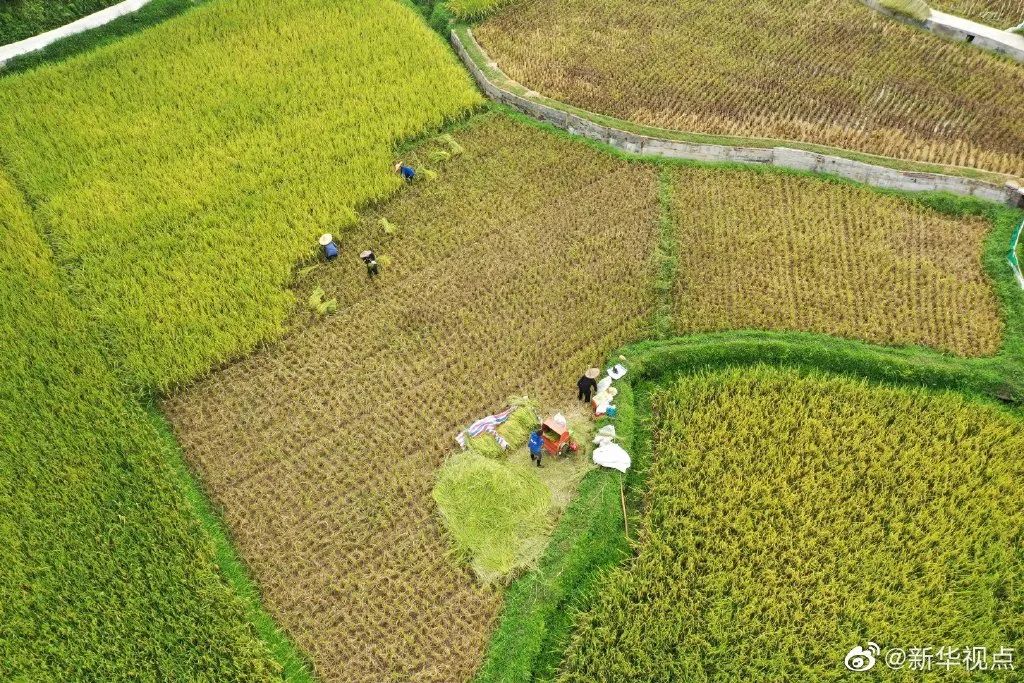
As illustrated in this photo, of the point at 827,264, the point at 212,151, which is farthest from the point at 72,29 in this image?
the point at 827,264

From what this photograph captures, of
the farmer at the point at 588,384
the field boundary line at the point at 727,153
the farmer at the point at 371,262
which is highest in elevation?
the field boundary line at the point at 727,153

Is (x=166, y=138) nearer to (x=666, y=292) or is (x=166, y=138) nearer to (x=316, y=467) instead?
(x=316, y=467)

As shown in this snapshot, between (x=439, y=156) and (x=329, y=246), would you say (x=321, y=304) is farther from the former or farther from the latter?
(x=439, y=156)

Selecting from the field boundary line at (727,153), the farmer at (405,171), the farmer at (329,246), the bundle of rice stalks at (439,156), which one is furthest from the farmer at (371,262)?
the field boundary line at (727,153)

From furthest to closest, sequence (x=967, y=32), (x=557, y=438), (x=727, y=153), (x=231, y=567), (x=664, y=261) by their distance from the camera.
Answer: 1. (x=967, y=32)
2. (x=727, y=153)
3. (x=664, y=261)
4. (x=557, y=438)
5. (x=231, y=567)

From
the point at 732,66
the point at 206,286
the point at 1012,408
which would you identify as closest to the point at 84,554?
the point at 206,286

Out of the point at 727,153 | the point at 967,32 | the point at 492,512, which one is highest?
the point at 967,32

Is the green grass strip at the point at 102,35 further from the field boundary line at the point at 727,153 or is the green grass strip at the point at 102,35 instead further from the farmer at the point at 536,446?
the farmer at the point at 536,446
